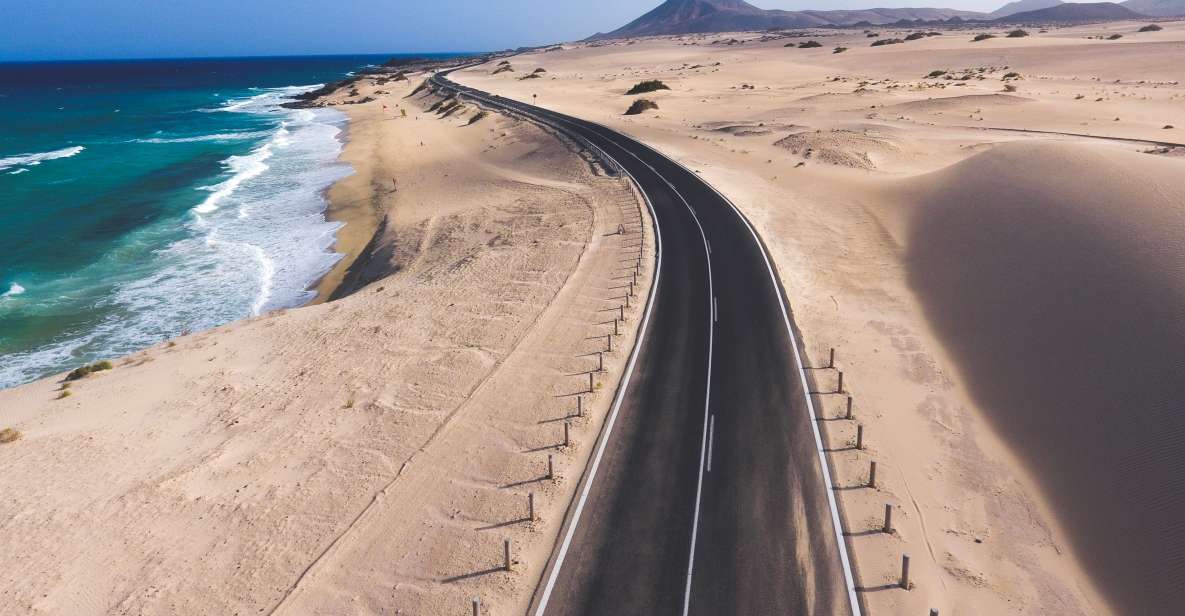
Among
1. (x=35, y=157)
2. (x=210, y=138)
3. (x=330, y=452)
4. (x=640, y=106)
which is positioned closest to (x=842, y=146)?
(x=640, y=106)

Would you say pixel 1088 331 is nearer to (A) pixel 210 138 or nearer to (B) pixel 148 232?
(B) pixel 148 232

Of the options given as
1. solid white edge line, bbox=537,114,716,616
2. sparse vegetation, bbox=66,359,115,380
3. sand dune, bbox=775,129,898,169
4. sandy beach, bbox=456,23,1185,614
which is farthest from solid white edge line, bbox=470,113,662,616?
sand dune, bbox=775,129,898,169

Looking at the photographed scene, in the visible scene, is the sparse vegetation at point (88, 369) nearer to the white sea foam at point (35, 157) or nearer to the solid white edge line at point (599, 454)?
the solid white edge line at point (599, 454)

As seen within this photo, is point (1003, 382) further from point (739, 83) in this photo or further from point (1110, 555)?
point (739, 83)

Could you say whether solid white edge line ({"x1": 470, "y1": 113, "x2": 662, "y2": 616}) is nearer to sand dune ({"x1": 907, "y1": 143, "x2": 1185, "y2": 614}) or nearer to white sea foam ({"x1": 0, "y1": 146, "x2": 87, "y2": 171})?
sand dune ({"x1": 907, "y1": 143, "x2": 1185, "y2": 614})

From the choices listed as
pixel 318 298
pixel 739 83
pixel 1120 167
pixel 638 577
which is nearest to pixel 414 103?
pixel 739 83

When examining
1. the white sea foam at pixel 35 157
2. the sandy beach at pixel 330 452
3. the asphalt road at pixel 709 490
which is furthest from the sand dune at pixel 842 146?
the white sea foam at pixel 35 157
